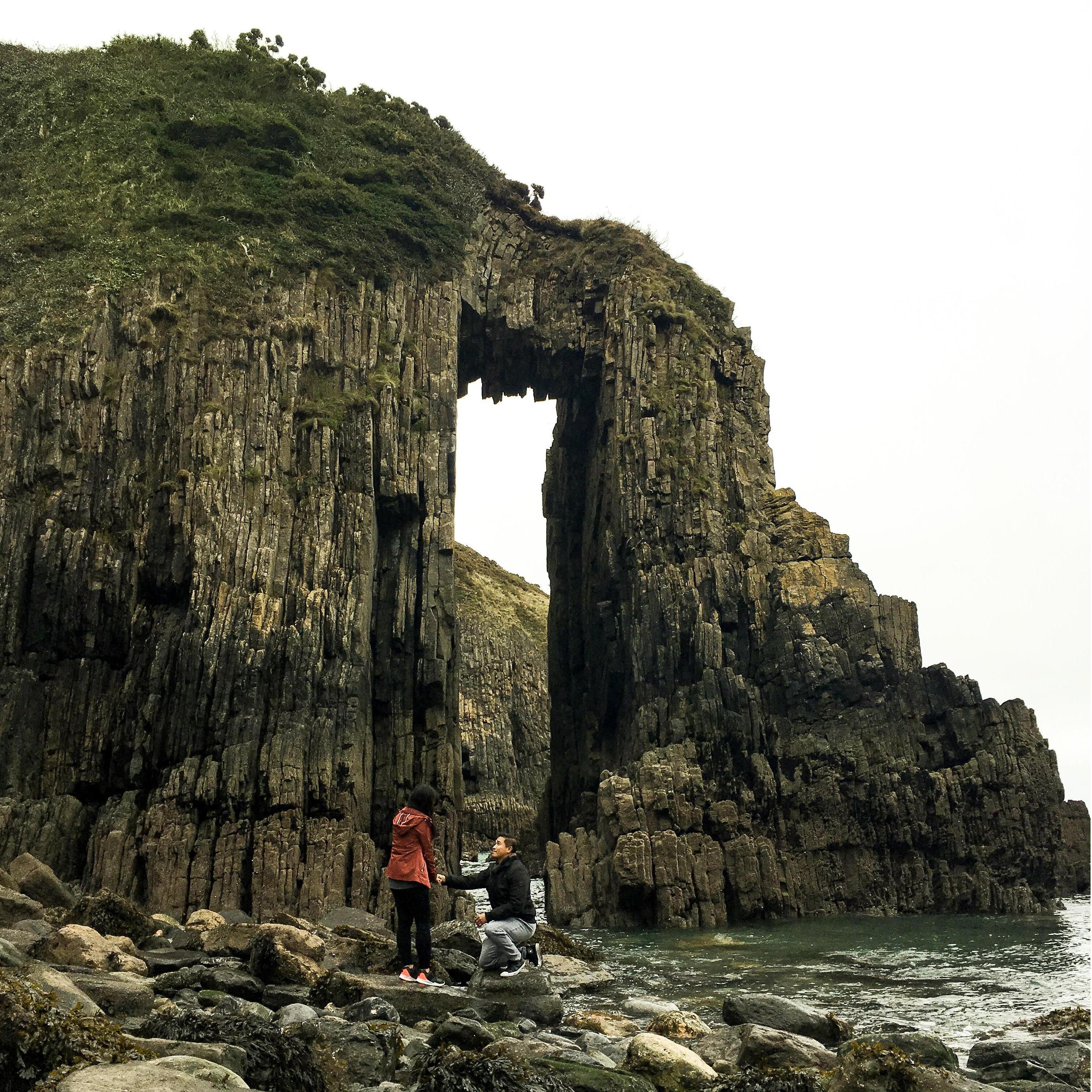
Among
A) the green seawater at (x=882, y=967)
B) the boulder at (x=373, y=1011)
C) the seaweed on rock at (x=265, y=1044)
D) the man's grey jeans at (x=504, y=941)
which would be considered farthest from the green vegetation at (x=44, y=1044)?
the green seawater at (x=882, y=967)

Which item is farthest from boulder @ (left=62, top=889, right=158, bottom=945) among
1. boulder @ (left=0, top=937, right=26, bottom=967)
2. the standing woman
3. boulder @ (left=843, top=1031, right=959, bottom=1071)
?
boulder @ (left=843, top=1031, right=959, bottom=1071)

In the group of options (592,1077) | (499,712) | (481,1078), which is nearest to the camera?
(481,1078)

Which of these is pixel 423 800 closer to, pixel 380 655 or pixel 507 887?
pixel 507 887

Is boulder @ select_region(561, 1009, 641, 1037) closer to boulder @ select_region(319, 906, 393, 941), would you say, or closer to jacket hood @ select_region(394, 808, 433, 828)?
jacket hood @ select_region(394, 808, 433, 828)

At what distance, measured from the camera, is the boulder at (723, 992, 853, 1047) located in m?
14.8

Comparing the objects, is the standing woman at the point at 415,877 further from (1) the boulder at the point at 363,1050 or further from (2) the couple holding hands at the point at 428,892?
(1) the boulder at the point at 363,1050

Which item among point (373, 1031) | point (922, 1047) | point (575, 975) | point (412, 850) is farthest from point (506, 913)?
point (575, 975)

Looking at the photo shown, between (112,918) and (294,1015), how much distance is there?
7651 millimetres

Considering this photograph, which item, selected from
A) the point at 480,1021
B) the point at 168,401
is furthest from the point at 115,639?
the point at 480,1021

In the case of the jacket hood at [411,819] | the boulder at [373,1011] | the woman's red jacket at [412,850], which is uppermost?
the jacket hood at [411,819]

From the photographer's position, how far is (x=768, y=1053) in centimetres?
1260

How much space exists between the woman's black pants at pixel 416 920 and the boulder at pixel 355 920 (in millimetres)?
9541

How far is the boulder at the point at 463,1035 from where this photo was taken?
11.9 meters

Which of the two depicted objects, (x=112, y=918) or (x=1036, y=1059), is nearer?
(x=1036, y=1059)
